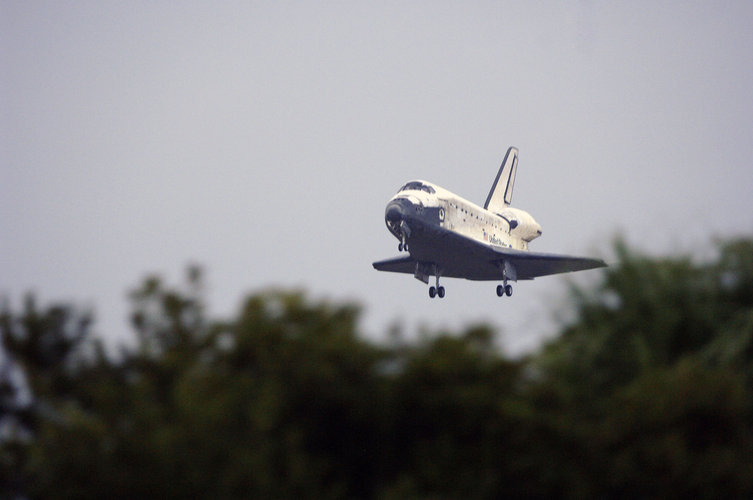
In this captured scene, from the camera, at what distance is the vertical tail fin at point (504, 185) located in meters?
63.2

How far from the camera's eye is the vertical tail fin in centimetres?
6319

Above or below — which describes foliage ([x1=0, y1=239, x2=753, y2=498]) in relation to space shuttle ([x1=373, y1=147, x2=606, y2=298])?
below

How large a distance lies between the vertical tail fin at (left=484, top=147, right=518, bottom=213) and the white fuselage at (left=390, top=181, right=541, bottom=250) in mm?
3096

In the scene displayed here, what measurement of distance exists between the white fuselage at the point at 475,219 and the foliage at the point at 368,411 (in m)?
26.5

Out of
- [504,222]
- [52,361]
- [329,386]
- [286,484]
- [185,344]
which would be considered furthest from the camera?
[504,222]

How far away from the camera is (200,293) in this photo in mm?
20781

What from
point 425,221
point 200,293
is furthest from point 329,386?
point 425,221

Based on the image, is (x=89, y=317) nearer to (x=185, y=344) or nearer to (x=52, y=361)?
(x=52, y=361)

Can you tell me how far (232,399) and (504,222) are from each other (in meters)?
39.6

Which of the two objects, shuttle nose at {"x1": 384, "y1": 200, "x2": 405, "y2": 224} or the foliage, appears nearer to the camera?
the foliage

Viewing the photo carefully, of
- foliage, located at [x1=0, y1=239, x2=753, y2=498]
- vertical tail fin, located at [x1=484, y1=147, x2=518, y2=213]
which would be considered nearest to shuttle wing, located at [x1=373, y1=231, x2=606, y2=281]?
vertical tail fin, located at [x1=484, y1=147, x2=518, y2=213]

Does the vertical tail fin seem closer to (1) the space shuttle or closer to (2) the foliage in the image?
(1) the space shuttle

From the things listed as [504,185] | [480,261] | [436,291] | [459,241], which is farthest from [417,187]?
[504,185]

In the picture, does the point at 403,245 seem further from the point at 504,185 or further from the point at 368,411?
the point at 368,411
